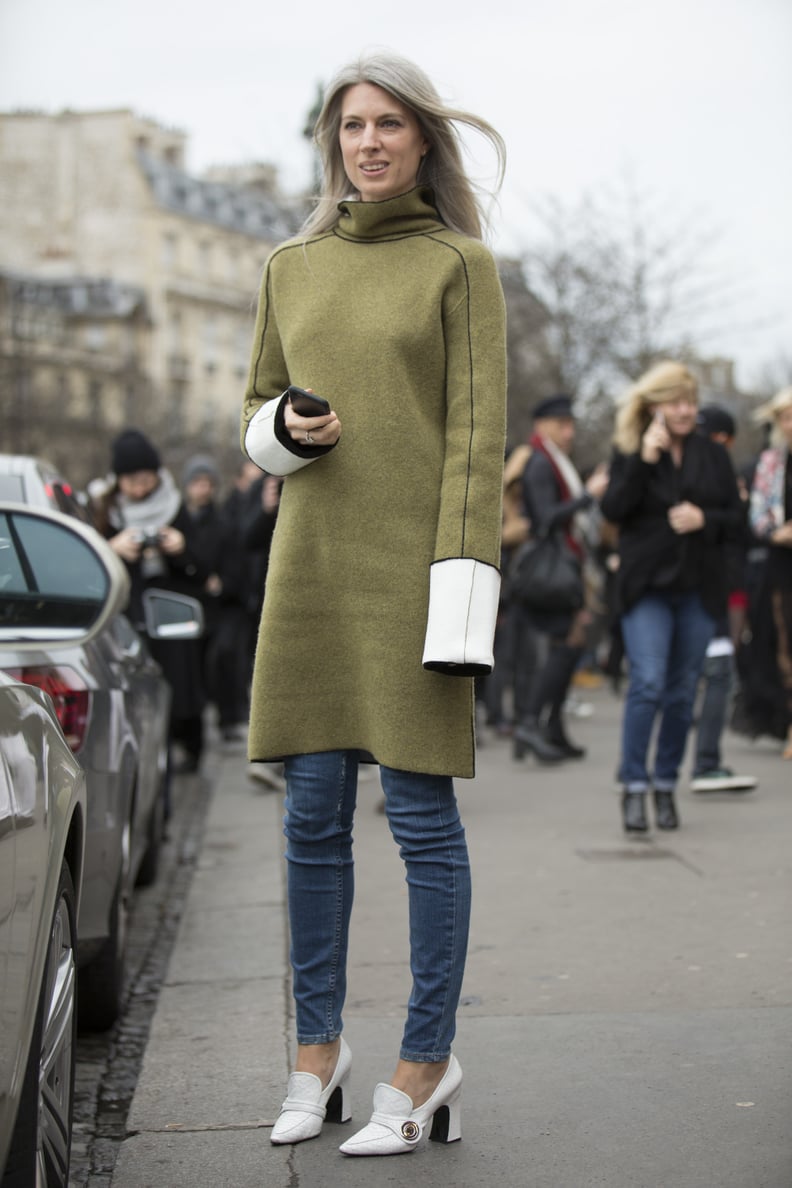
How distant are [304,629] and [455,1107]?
1025 millimetres

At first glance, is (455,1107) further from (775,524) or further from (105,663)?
(775,524)

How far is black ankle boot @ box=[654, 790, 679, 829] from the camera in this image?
7.61 metres

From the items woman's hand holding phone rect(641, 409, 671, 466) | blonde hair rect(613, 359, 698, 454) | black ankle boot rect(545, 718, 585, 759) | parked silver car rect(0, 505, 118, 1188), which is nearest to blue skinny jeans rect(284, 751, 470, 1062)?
parked silver car rect(0, 505, 118, 1188)

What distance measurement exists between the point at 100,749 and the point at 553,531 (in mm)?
6407

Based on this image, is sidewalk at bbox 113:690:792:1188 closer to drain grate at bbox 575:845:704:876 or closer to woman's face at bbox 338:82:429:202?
drain grate at bbox 575:845:704:876

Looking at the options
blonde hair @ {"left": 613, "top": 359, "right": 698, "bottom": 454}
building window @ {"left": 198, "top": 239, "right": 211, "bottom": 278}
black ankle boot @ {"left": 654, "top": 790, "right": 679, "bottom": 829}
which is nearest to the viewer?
blonde hair @ {"left": 613, "top": 359, "right": 698, "bottom": 454}

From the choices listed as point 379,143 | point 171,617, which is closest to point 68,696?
point 379,143

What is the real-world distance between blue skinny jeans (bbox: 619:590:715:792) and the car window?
10.2 feet

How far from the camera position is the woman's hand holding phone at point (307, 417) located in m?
3.45

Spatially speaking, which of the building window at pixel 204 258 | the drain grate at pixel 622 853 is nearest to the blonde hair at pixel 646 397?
the drain grate at pixel 622 853

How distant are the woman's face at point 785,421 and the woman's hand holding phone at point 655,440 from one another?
2.33 metres

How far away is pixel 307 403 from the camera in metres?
3.45

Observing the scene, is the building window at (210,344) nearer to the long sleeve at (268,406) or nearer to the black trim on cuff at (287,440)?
the long sleeve at (268,406)

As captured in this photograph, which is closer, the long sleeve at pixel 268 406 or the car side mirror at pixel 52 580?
the long sleeve at pixel 268 406
